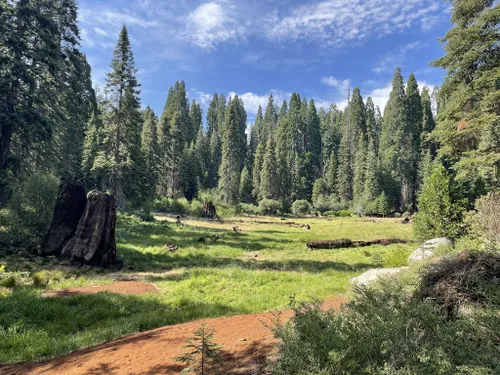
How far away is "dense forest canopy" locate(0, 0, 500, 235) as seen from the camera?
15703mm

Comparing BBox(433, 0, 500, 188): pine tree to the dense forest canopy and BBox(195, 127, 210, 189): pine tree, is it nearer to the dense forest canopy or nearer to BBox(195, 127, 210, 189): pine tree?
the dense forest canopy

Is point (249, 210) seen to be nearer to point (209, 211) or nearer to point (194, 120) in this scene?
point (209, 211)

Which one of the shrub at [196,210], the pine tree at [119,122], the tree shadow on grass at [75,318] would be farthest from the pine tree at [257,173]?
the tree shadow on grass at [75,318]

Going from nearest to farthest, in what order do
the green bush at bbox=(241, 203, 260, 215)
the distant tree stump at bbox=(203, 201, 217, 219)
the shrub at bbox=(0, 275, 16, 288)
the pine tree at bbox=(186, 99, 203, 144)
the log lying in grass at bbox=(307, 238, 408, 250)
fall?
the shrub at bbox=(0, 275, 16, 288) < the log lying in grass at bbox=(307, 238, 408, 250) < the distant tree stump at bbox=(203, 201, 217, 219) < the green bush at bbox=(241, 203, 260, 215) < the pine tree at bbox=(186, 99, 203, 144)

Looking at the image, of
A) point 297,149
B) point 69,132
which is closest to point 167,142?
point 69,132

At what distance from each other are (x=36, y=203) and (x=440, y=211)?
70.6ft

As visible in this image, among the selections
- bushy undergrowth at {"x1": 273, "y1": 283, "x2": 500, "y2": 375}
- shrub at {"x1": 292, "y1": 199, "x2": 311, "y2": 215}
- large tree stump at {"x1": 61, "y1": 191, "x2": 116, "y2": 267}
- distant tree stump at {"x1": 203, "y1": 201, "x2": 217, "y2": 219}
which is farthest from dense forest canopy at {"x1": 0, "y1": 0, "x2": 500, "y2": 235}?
bushy undergrowth at {"x1": 273, "y1": 283, "x2": 500, "y2": 375}

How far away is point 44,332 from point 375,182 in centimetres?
5780

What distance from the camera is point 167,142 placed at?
2296 inches

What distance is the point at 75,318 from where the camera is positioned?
24.9ft

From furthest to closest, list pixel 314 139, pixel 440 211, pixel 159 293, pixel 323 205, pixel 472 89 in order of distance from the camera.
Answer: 1. pixel 314 139
2. pixel 323 205
3. pixel 440 211
4. pixel 472 89
5. pixel 159 293

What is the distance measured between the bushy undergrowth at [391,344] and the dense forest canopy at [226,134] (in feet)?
44.1

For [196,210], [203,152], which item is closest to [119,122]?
[196,210]

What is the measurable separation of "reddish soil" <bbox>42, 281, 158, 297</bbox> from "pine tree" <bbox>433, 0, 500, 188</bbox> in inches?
619
